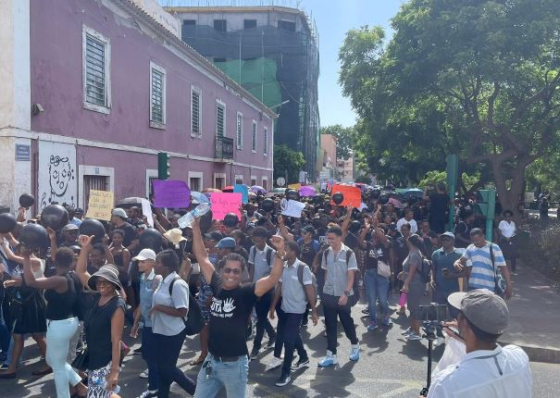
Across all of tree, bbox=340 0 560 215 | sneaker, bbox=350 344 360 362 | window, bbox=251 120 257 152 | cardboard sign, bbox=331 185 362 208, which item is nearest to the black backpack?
sneaker, bbox=350 344 360 362

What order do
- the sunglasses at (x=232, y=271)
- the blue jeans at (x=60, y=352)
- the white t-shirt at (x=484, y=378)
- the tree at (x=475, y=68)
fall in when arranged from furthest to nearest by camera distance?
the tree at (x=475, y=68) → the blue jeans at (x=60, y=352) → the sunglasses at (x=232, y=271) → the white t-shirt at (x=484, y=378)

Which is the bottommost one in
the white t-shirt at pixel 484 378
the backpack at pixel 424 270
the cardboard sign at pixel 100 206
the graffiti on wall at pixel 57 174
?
the backpack at pixel 424 270

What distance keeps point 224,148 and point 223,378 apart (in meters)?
19.6

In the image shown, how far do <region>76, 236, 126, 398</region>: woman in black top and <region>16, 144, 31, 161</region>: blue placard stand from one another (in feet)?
22.0

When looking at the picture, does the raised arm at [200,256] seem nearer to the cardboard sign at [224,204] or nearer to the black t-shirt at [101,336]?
the black t-shirt at [101,336]

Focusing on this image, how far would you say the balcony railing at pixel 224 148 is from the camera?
893 inches

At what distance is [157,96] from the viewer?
16.7 metres

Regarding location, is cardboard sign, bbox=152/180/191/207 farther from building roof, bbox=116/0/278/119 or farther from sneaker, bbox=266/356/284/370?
building roof, bbox=116/0/278/119

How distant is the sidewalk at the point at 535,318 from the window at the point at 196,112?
12.3 metres

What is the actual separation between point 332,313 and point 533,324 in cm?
382

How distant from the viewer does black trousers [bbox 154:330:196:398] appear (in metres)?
4.92

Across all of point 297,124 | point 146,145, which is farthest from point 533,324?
point 297,124

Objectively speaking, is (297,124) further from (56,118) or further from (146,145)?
(56,118)

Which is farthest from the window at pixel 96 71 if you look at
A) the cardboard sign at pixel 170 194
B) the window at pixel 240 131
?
the window at pixel 240 131
